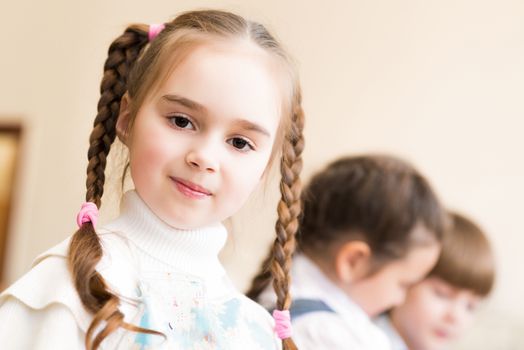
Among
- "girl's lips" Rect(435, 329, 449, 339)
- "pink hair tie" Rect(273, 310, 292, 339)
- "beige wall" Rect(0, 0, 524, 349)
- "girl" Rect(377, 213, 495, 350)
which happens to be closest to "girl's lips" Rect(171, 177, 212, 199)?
"pink hair tie" Rect(273, 310, 292, 339)

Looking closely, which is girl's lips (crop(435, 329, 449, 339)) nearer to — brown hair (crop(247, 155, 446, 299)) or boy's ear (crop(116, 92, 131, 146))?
brown hair (crop(247, 155, 446, 299))

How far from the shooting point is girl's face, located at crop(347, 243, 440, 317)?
6.01 ft

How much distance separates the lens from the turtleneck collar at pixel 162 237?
3.16 ft

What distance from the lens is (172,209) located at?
3.11 feet

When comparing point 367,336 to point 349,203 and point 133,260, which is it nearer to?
point 349,203

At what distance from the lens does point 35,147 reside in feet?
11.3

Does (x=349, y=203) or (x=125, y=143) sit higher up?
(x=125, y=143)

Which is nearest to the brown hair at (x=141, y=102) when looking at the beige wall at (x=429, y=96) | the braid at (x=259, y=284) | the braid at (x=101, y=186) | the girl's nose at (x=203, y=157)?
the braid at (x=101, y=186)

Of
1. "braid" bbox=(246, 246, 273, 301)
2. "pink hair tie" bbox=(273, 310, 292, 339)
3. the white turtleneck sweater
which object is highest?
the white turtleneck sweater

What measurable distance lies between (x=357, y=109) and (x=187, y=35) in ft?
7.11

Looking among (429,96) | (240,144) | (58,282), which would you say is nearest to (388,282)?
(240,144)

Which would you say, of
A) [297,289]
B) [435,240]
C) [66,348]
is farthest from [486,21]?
[66,348]

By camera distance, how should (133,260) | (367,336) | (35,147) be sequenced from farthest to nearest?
1. (35,147)
2. (367,336)
3. (133,260)

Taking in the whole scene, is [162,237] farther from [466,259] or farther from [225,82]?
[466,259]
